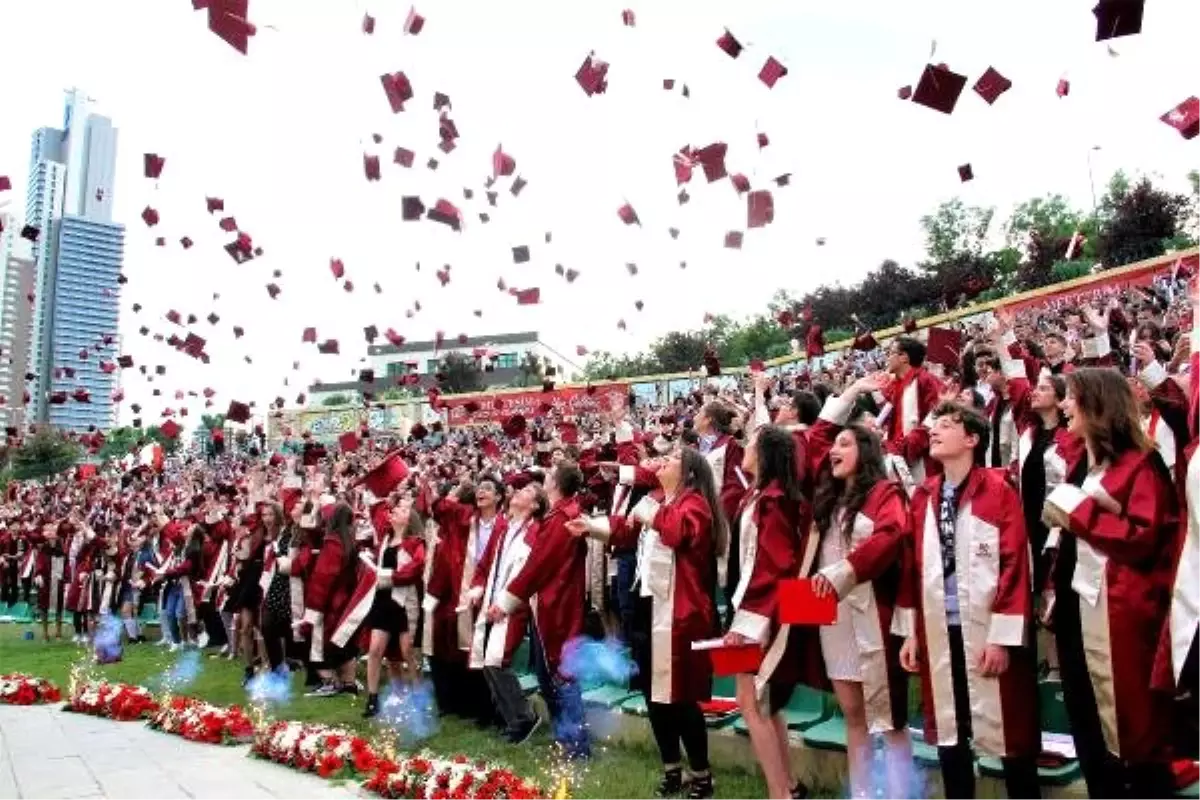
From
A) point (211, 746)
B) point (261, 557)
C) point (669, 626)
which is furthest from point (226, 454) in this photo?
point (669, 626)

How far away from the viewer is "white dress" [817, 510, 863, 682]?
4.19 m

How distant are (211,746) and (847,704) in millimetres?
4875

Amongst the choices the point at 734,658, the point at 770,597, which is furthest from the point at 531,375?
the point at 734,658

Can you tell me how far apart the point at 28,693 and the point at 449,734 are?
17.3ft

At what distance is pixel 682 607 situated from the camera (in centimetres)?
496

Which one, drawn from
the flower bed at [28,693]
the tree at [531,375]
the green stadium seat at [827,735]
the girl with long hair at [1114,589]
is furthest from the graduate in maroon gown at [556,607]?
the tree at [531,375]

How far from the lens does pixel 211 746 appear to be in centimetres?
698

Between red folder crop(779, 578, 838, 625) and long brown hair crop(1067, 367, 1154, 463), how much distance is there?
3.70 ft

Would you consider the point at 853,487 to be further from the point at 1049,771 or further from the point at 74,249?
the point at 74,249

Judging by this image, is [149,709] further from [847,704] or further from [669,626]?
[847,704]

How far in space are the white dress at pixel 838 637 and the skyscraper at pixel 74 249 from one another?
16.5m

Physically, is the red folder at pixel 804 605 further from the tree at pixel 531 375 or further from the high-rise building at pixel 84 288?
the tree at pixel 531 375

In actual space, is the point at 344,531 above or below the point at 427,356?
below

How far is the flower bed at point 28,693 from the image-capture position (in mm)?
9617
